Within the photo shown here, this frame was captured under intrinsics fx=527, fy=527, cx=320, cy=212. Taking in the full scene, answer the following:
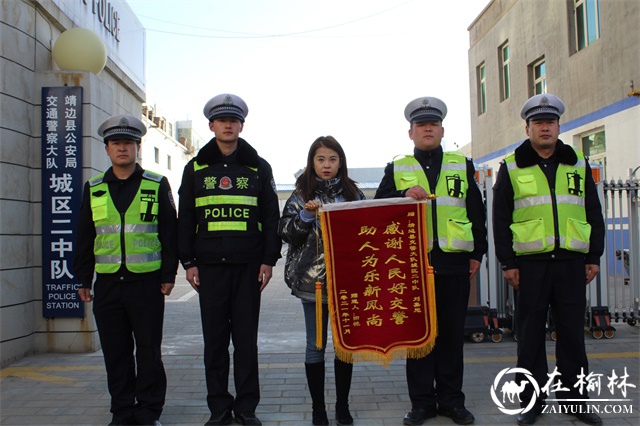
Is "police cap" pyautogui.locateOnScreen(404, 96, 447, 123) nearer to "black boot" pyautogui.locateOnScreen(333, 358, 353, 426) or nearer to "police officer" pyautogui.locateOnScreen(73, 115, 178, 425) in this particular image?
"black boot" pyautogui.locateOnScreen(333, 358, 353, 426)

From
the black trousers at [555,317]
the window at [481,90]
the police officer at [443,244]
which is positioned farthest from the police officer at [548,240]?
the window at [481,90]

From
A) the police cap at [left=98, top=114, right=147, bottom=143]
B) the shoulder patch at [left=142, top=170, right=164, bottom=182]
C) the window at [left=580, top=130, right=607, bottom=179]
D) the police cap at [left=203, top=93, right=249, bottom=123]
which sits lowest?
the shoulder patch at [left=142, top=170, right=164, bottom=182]

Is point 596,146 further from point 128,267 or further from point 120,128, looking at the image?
point 128,267

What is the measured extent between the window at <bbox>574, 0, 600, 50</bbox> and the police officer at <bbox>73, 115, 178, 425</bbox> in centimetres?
1274

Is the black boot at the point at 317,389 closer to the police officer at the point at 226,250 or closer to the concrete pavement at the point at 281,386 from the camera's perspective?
the concrete pavement at the point at 281,386

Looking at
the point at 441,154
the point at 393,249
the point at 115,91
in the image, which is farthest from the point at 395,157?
the point at 115,91

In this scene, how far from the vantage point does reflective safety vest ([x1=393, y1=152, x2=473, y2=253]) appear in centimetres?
375

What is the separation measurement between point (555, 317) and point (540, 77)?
14.3 metres

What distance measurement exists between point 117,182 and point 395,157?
2.10 m

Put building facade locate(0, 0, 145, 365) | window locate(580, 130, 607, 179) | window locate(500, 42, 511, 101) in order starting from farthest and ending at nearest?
window locate(500, 42, 511, 101), window locate(580, 130, 607, 179), building facade locate(0, 0, 145, 365)

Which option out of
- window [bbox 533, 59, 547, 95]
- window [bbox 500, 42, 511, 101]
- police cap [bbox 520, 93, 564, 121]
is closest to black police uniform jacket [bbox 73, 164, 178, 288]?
police cap [bbox 520, 93, 564, 121]

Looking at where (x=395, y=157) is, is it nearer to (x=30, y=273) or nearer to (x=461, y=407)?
Answer: (x=461, y=407)

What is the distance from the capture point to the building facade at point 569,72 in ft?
38.3

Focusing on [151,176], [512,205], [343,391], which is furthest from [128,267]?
[512,205]
